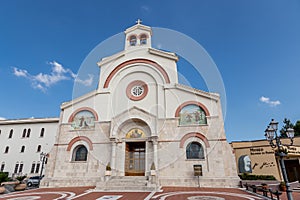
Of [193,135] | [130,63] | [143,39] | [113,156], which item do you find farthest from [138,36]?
[113,156]

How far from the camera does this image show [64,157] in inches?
650

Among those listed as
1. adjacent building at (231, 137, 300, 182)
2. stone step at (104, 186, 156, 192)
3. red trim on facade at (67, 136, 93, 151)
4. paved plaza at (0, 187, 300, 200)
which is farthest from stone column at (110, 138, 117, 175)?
adjacent building at (231, 137, 300, 182)

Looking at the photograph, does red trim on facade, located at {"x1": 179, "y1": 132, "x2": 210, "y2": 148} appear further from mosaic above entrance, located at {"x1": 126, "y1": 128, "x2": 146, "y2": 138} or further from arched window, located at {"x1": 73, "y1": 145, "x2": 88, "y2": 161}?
arched window, located at {"x1": 73, "y1": 145, "x2": 88, "y2": 161}

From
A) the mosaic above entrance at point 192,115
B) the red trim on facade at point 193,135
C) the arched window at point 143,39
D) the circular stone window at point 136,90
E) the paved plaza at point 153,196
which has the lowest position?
the paved plaza at point 153,196

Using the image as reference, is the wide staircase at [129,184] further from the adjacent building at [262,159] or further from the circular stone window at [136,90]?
the adjacent building at [262,159]

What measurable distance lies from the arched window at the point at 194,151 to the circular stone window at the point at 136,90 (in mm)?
6129

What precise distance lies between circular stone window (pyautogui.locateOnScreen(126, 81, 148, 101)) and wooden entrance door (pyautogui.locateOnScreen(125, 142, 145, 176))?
424 cm

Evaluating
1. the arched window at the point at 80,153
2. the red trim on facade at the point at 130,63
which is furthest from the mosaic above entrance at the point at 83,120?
the red trim on facade at the point at 130,63

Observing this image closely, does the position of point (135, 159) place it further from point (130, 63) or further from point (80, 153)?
point (130, 63)

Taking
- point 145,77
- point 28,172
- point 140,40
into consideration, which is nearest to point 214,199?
point 145,77

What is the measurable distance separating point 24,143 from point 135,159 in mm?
19156

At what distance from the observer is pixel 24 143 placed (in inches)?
1027

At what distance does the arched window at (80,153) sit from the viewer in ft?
53.9

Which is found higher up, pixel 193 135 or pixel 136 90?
pixel 136 90
